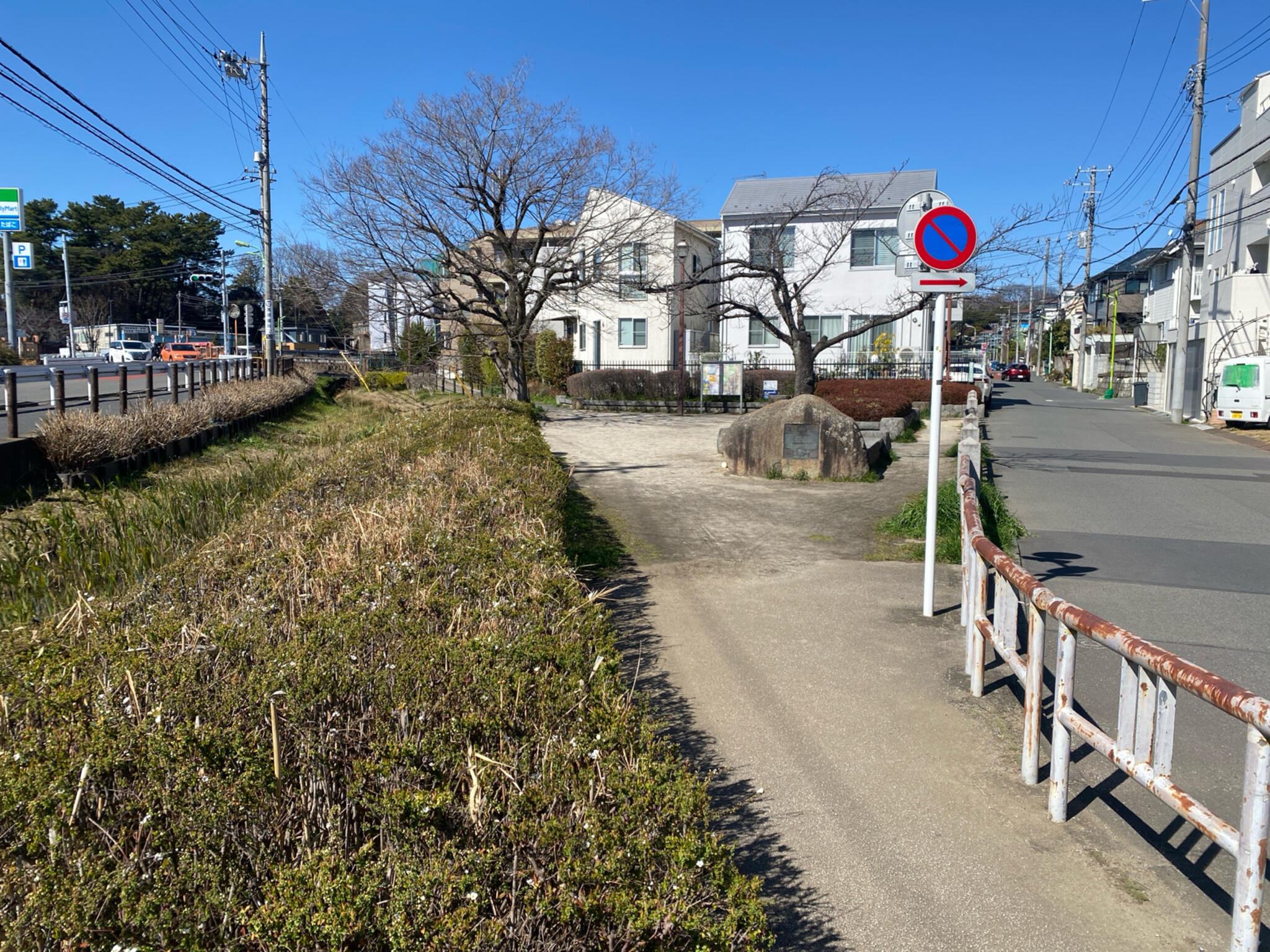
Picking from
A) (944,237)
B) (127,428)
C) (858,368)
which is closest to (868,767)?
(944,237)

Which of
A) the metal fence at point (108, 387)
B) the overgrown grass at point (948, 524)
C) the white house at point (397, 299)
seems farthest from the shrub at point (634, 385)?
the overgrown grass at point (948, 524)

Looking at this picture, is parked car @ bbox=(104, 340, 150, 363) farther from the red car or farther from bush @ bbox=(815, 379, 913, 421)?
the red car

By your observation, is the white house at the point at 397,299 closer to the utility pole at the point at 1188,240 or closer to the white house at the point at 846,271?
the white house at the point at 846,271

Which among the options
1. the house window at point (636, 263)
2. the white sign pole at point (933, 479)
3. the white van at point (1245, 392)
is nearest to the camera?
the white sign pole at point (933, 479)

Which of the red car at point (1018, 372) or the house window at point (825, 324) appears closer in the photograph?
the house window at point (825, 324)

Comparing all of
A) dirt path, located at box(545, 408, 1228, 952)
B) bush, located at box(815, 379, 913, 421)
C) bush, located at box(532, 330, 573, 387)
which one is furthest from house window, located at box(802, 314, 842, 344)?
dirt path, located at box(545, 408, 1228, 952)

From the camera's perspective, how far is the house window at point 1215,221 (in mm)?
32656

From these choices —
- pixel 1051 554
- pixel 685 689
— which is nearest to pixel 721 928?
pixel 685 689

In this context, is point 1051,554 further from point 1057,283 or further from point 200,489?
point 1057,283

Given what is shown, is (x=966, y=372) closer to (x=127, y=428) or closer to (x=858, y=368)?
(x=858, y=368)

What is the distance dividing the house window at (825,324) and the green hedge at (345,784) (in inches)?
1332

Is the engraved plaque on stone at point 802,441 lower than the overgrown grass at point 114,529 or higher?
higher

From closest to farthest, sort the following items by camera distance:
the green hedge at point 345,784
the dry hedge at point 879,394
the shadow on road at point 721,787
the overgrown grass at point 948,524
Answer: the green hedge at point 345,784 < the shadow on road at point 721,787 < the overgrown grass at point 948,524 < the dry hedge at point 879,394

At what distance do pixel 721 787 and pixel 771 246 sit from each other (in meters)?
20.2
